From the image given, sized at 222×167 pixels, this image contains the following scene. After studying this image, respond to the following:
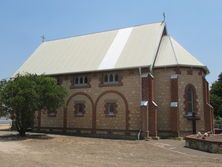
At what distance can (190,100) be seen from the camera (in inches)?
1298

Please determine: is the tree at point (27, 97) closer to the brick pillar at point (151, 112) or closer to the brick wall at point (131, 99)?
the brick wall at point (131, 99)

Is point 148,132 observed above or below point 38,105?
below

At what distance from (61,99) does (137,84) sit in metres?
7.28

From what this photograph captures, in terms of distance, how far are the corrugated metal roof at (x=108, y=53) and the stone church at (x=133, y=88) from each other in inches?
4.2

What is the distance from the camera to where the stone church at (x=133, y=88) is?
1257 inches

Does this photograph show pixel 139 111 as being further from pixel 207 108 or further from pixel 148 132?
pixel 207 108

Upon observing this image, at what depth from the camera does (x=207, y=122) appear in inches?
1324

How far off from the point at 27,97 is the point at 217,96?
1814 inches

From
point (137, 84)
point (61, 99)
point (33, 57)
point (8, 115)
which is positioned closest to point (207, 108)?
point (137, 84)

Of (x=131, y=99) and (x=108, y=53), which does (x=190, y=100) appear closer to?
(x=131, y=99)

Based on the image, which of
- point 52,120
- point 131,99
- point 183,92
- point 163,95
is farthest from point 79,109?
point 183,92

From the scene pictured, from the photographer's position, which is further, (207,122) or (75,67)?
(75,67)

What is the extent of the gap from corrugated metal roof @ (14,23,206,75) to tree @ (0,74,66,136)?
6.23 meters

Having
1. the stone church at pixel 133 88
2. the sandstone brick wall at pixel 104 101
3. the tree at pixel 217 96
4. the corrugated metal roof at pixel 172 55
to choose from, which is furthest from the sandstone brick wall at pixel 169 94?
the tree at pixel 217 96
